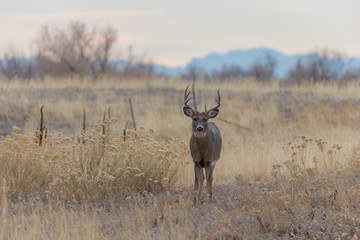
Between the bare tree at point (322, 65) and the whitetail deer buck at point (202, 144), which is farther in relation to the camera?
the bare tree at point (322, 65)

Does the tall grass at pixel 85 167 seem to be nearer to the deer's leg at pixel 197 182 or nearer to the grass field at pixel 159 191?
the grass field at pixel 159 191

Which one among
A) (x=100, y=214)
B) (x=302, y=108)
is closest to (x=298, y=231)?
(x=100, y=214)

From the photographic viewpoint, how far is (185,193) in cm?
1017

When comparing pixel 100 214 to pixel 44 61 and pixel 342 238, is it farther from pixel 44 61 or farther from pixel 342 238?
pixel 44 61

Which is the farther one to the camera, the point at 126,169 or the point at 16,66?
the point at 16,66

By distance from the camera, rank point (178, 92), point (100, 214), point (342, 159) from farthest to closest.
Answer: point (178, 92)
point (342, 159)
point (100, 214)

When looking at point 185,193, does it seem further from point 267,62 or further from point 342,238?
point 267,62

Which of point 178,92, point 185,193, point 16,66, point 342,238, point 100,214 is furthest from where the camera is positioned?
point 16,66

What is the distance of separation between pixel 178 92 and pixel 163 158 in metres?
13.8

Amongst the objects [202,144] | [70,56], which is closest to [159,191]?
[202,144]

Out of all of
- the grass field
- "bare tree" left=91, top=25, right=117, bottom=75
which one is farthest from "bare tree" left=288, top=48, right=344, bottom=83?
the grass field

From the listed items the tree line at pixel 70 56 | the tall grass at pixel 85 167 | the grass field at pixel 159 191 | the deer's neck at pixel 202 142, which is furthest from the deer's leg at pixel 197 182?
the tree line at pixel 70 56

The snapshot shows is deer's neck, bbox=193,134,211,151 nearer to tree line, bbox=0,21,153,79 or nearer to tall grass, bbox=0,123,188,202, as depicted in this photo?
tall grass, bbox=0,123,188,202

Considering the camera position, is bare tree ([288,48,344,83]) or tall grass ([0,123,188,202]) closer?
tall grass ([0,123,188,202])
